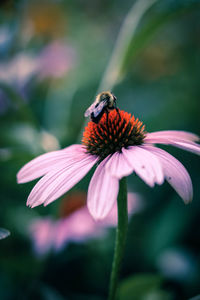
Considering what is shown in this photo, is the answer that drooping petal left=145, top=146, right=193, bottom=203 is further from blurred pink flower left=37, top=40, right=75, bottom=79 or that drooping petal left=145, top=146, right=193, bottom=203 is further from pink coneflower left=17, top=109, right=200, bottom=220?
blurred pink flower left=37, top=40, right=75, bottom=79

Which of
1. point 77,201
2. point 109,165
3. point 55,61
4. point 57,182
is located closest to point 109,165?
point 109,165

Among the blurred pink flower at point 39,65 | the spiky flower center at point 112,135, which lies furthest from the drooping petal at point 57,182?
the blurred pink flower at point 39,65

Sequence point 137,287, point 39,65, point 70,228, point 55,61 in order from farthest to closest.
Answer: point 55,61 < point 39,65 < point 70,228 < point 137,287

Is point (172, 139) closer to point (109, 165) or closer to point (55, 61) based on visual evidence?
point (109, 165)

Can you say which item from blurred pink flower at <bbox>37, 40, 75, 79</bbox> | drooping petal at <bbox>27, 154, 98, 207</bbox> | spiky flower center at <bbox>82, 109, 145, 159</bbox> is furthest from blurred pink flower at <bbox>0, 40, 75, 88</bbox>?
drooping petal at <bbox>27, 154, 98, 207</bbox>

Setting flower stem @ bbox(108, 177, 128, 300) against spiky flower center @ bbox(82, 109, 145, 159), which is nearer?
flower stem @ bbox(108, 177, 128, 300)

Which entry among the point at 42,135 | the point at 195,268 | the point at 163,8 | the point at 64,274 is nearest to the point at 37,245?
the point at 64,274

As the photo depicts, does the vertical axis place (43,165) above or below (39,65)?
below
